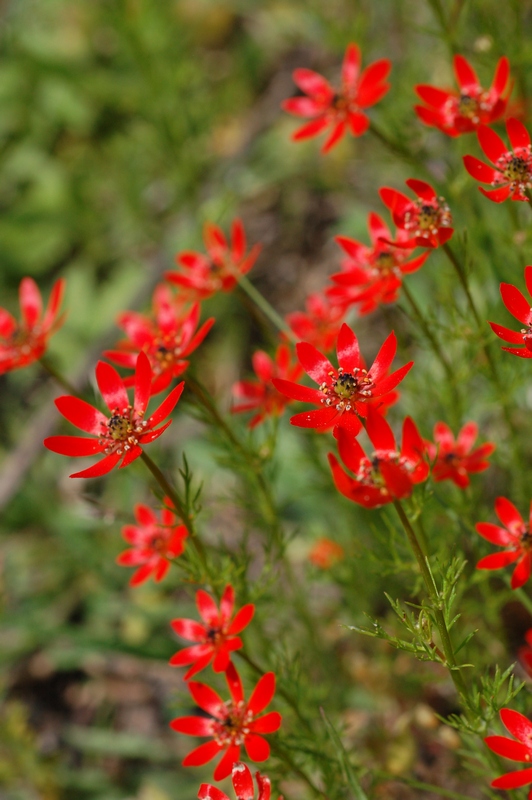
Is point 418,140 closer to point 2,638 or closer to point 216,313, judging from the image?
point 216,313

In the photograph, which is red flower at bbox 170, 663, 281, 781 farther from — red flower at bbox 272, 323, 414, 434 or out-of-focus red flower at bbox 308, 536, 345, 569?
out-of-focus red flower at bbox 308, 536, 345, 569

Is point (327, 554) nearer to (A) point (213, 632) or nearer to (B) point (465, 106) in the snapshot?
(A) point (213, 632)

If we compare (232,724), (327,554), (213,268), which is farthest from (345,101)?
(232,724)

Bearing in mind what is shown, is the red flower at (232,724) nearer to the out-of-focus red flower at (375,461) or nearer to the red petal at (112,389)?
the out-of-focus red flower at (375,461)

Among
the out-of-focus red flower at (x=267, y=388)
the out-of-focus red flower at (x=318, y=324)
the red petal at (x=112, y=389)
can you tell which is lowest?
the out-of-focus red flower at (x=267, y=388)

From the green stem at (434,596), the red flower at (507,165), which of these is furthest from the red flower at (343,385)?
the red flower at (507,165)

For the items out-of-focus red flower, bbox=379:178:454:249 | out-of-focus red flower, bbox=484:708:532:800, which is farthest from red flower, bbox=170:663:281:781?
out-of-focus red flower, bbox=379:178:454:249

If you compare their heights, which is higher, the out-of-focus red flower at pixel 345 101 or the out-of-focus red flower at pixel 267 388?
the out-of-focus red flower at pixel 345 101
